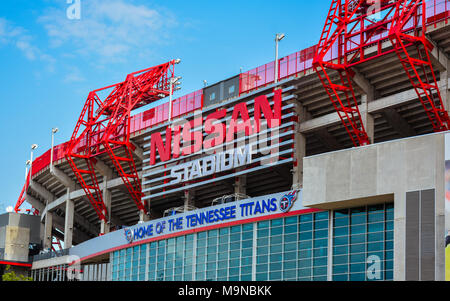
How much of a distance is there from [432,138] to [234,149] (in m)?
23.3

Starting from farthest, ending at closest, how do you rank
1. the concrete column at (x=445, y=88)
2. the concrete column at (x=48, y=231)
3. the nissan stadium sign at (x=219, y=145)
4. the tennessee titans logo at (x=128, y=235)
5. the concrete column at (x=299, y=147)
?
the concrete column at (x=48, y=231), the tennessee titans logo at (x=128, y=235), the nissan stadium sign at (x=219, y=145), the concrete column at (x=299, y=147), the concrete column at (x=445, y=88)

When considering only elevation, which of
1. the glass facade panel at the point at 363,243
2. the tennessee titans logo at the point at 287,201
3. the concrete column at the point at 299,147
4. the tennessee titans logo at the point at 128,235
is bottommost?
the glass facade panel at the point at 363,243

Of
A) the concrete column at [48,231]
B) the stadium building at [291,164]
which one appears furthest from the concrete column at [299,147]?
the concrete column at [48,231]

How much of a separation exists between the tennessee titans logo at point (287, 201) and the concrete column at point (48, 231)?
45404 mm

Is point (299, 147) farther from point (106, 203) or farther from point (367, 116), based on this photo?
point (106, 203)

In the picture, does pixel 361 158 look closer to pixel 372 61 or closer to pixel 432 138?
pixel 432 138

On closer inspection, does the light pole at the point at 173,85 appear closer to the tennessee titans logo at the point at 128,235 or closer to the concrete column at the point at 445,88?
the tennessee titans logo at the point at 128,235

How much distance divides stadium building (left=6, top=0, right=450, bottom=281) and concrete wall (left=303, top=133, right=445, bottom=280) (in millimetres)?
79

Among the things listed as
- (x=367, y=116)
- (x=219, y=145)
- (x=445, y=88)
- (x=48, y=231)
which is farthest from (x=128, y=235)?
(x=445, y=88)

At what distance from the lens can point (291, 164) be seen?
74.3 metres

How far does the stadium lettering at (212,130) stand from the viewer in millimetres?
73750

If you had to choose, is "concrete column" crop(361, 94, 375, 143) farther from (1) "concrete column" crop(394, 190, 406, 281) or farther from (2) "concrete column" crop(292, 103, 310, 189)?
(1) "concrete column" crop(394, 190, 406, 281)

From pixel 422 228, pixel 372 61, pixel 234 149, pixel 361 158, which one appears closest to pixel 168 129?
pixel 234 149

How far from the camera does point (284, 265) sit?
6469cm
